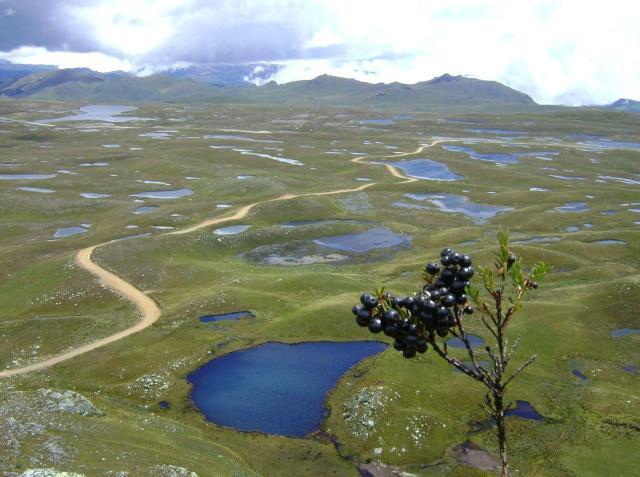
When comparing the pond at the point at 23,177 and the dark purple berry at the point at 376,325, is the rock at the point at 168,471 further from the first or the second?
the pond at the point at 23,177

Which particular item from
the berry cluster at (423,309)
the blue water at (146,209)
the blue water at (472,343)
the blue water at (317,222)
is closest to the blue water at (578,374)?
the blue water at (472,343)

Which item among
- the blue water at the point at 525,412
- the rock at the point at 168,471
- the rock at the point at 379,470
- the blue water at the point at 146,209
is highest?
the blue water at the point at 146,209

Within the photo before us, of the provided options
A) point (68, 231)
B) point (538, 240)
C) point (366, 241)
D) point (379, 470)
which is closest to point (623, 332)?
point (379, 470)

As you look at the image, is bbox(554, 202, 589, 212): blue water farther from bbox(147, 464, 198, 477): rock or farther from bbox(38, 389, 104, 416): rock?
bbox(38, 389, 104, 416): rock

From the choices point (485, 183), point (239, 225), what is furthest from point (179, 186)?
point (485, 183)

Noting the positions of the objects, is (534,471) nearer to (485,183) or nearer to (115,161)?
(485,183)

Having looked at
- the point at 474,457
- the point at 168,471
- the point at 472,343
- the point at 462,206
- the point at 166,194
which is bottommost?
the point at 474,457

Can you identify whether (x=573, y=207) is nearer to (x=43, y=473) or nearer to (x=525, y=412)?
(x=525, y=412)
